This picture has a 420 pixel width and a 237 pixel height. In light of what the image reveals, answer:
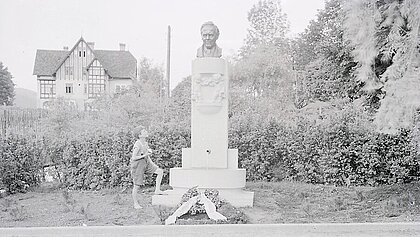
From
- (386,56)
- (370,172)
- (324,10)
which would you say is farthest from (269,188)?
(324,10)

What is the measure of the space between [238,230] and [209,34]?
4978 millimetres

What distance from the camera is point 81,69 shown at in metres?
42.7

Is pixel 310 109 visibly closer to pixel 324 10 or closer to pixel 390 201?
pixel 324 10

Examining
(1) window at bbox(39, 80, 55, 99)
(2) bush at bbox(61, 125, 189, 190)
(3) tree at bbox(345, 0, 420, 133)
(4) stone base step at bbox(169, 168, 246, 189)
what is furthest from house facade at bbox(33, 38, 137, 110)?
(3) tree at bbox(345, 0, 420, 133)

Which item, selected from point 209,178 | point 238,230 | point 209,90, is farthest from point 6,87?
point 238,230

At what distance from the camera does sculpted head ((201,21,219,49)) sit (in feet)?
34.8

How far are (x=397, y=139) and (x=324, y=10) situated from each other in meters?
20.1

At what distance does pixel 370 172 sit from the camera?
1314 centimetres

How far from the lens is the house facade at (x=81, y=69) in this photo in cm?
4022

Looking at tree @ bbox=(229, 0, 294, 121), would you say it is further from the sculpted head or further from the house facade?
the sculpted head

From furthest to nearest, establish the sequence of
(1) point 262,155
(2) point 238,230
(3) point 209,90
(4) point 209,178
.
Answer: (1) point 262,155 → (3) point 209,90 → (4) point 209,178 → (2) point 238,230

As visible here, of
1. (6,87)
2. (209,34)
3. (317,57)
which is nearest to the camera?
(209,34)

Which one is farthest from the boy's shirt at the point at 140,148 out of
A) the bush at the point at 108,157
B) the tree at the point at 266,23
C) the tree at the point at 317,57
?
the tree at the point at 266,23

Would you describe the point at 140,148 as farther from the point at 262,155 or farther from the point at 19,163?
the point at 262,155
